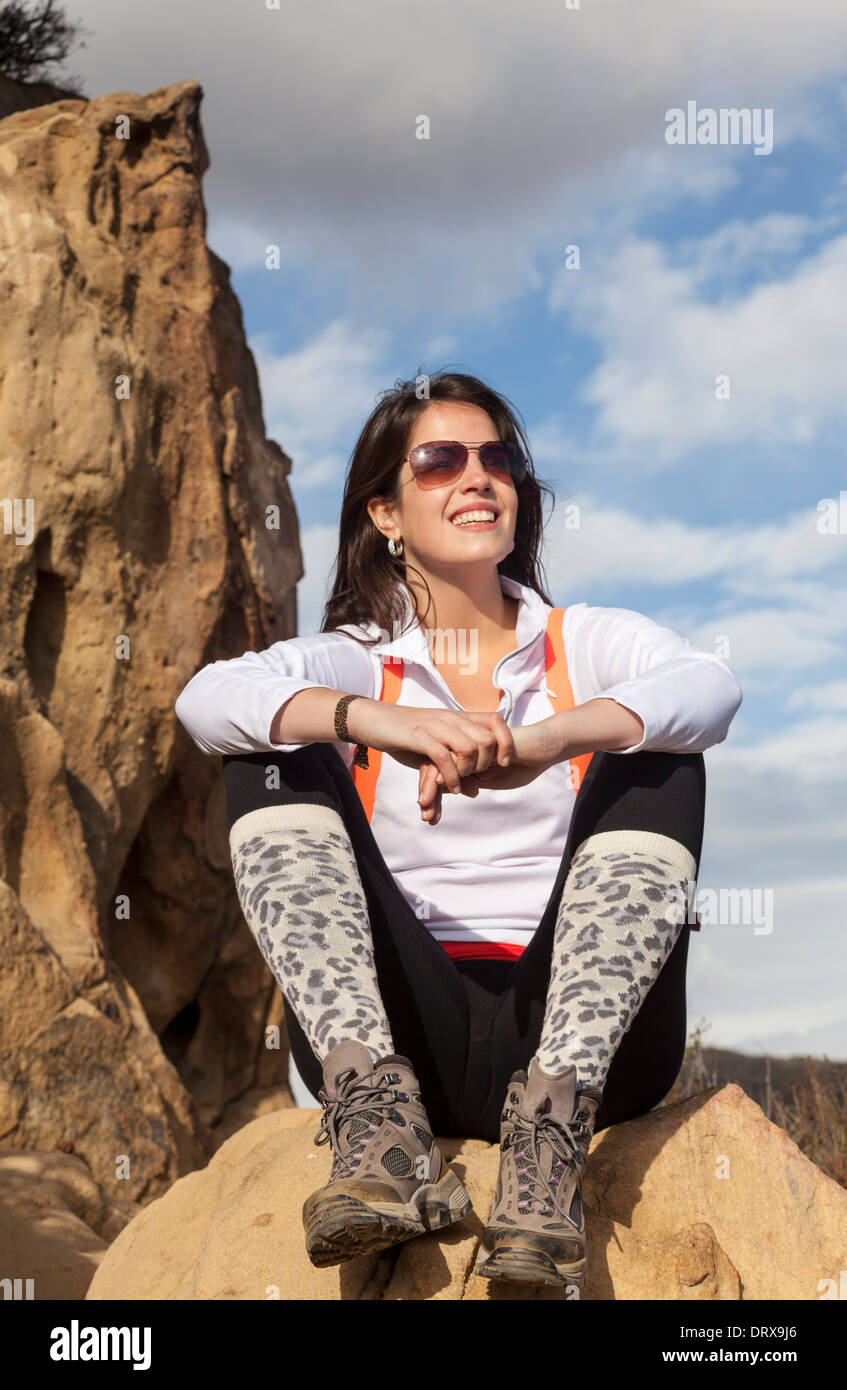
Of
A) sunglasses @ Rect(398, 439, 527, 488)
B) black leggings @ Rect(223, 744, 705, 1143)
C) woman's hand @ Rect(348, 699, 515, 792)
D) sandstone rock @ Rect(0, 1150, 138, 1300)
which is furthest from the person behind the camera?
sandstone rock @ Rect(0, 1150, 138, 1300)

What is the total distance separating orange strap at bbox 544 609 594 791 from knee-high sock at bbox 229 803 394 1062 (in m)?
0.77

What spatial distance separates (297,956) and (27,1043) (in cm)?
335

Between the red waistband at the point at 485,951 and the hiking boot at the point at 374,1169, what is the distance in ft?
1.72

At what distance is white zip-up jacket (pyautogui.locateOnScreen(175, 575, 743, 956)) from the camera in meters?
2.71

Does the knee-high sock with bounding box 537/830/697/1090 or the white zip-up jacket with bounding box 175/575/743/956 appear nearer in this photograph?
the knee-high sock with bounding box 537/830/697/1090

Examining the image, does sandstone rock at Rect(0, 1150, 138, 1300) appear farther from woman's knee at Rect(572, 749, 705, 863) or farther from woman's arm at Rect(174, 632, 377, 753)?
woman's knee at Rect(572, 749, 705, 863)

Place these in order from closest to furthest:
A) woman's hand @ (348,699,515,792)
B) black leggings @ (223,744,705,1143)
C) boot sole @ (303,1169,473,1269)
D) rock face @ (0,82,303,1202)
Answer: boot sole @ (303,1169,473,1269), woman's hand @ (348,699,515,792), black leggings @ (223,744,705,1143), rock face @ (0,82,303,1202)

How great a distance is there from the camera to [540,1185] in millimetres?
2291

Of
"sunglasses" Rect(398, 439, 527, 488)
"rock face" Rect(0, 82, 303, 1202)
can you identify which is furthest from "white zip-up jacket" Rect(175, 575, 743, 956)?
"rock face" Rect(0, 82, 303, 1202)

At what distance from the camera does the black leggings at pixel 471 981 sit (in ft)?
8.75

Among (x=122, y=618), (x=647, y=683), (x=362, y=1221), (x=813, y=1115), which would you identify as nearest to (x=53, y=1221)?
(x=362, y=1221)

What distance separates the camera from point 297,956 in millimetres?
2514

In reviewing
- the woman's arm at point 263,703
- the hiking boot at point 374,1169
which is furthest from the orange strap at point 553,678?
the hiking boot at point 374,1169
